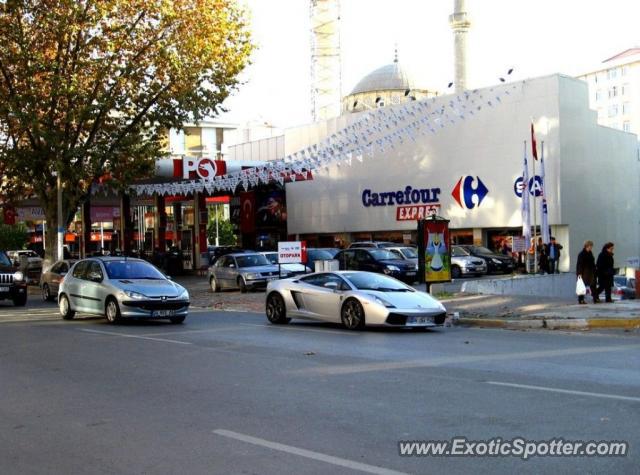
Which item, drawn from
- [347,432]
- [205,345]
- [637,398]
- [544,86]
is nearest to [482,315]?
[205,345]

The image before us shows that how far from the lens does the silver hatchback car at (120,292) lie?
1770 cm

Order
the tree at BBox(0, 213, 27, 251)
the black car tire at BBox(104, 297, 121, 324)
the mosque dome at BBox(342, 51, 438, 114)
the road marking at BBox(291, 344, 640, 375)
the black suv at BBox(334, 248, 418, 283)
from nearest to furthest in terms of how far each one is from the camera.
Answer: the road marking at BBox(291, 344, 640, 375)
the black car tire at BBox(104, 297, 121, 324)
the black suv at BBox(334, 248, 418, 283)
the mosque dome at BBox(342, 51, 438, 114)
the tree at BBox(0, 213, 27, 251)

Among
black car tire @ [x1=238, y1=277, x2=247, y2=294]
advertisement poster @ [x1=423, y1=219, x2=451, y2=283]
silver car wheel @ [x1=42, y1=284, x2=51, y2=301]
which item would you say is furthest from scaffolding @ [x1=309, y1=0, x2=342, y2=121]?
advertisement poster @ [x1=423, y1=219, x2=451, y2=283]

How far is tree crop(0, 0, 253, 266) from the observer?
29344 millimetres

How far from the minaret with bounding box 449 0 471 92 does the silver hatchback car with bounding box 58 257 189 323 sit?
39.3 meters

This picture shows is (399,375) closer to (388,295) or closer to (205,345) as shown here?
(205,345)

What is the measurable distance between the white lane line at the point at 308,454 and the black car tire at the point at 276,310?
1082 centimetres

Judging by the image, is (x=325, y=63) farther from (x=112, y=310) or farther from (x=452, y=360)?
(x=452, y=360)

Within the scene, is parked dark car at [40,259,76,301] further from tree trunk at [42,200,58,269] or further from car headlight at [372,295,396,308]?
car headlight at [372,295,396,308]

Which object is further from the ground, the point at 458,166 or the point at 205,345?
the point at 458,166

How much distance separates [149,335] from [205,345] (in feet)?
7.37

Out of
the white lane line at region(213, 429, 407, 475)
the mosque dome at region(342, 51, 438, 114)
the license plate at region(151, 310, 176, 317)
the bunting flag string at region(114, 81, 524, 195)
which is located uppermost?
the mosque dome at region(342, 51, 438, 114)

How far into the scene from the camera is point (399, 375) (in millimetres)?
9984

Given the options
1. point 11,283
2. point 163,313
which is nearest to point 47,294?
point 11,283
